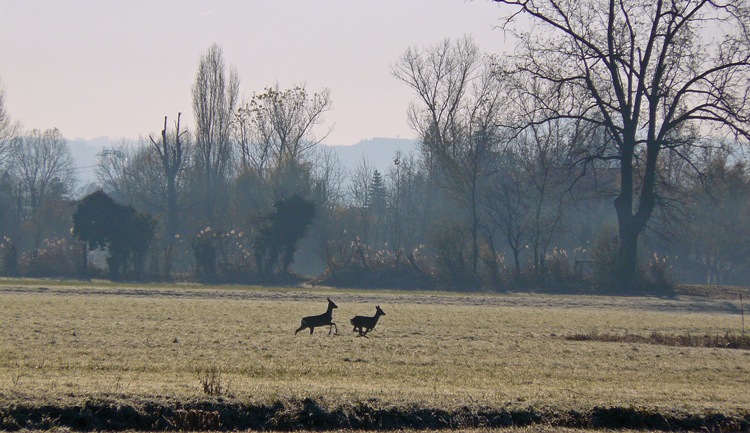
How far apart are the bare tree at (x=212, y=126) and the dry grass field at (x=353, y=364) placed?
52.0 meters

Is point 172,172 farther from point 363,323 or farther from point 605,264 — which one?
point 363,323

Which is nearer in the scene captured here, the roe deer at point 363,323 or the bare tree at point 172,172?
the roe deer at point 363,323

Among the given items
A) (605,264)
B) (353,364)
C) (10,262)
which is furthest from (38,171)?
(353,364)

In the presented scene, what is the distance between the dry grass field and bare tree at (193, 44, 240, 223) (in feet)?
171

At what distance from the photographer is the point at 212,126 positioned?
8412cm

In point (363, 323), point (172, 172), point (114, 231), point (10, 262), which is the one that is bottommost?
point (363, 323)

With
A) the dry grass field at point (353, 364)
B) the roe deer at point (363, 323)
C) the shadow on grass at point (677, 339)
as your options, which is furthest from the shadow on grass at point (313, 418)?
the shadow on grass at point (677, 339)

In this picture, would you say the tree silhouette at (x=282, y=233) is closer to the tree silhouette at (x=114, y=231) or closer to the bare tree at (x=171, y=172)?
the tree silhouette at (x=114, y=231)

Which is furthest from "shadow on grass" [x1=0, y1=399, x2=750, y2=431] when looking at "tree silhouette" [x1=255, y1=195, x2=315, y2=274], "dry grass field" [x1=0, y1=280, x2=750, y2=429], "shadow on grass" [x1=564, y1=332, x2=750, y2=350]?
"tree silhouette" [x1=255, y1=195, x2=315, y2=274]

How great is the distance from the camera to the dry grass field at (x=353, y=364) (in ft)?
43.1

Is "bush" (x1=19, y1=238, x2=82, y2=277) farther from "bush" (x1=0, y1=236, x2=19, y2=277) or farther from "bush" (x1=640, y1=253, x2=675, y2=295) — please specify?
"bush" (x1=640, y1=253, x2=675, y2=295)

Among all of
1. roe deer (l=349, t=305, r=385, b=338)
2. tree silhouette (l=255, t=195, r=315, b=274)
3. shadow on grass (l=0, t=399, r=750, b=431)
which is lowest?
shadow on grass (l=0, t=399, r=750, b=431)

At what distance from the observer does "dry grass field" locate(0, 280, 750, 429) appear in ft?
43.1

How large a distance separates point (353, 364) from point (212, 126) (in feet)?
228
